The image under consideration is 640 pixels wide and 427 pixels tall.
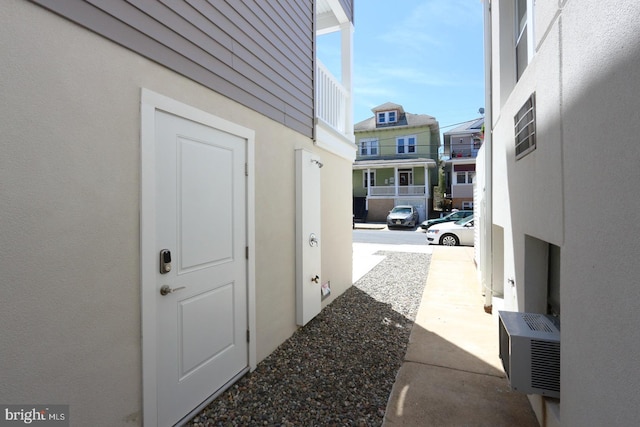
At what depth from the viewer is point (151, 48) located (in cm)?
217

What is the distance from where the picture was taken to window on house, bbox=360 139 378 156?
26359 millimetres

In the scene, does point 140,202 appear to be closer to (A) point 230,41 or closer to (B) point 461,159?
(A) point 230,41

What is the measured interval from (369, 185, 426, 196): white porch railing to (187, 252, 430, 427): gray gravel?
1958 centimetres

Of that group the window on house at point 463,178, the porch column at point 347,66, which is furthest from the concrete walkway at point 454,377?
the window on house at point 463,178

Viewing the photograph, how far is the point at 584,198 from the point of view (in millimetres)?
1469

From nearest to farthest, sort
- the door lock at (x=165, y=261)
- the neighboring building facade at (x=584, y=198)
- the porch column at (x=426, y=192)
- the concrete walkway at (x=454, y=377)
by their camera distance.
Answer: the neighboring building facade at (x=584, y=198)
the door lock at (x=165, y=261)
the concrete walkway at (x=454, y=377)
the porch column at (x=426, y=192)

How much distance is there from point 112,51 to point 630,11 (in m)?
2.40

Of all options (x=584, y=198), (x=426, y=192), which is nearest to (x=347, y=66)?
(x=584, y=198)

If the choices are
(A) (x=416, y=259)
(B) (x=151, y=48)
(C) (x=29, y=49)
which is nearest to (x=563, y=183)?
(B) (x=151, y=48)

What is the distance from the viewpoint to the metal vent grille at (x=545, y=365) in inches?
78.6

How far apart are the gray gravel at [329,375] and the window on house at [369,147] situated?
22196mm

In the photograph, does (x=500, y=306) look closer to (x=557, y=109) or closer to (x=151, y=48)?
(x=557, y=109)

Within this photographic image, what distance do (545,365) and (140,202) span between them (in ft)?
8.95

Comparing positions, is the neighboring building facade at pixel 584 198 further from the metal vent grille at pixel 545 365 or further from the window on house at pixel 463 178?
the window on house at pixel 463 178
